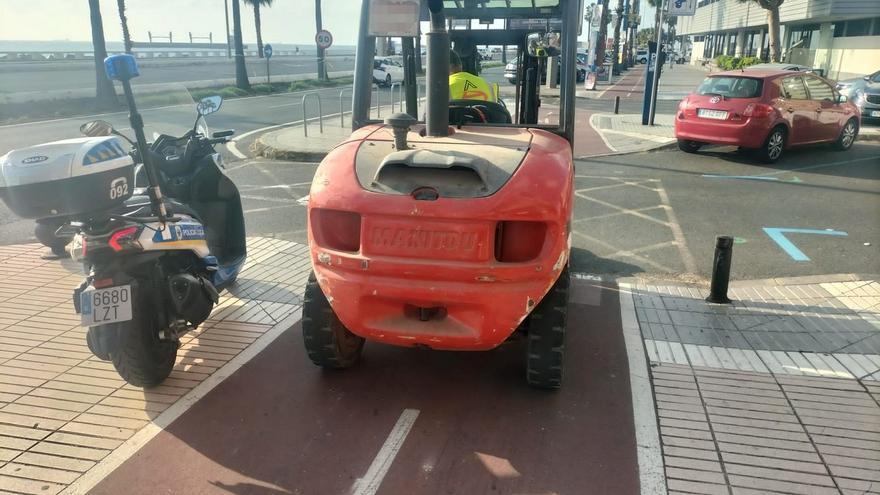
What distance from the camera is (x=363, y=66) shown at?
4480mm

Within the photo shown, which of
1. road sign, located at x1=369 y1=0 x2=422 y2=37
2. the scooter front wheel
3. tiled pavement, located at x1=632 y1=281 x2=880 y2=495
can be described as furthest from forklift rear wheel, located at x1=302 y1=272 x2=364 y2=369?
tiled pavement, located at x1=632 y1=281 x2=880 y2=495

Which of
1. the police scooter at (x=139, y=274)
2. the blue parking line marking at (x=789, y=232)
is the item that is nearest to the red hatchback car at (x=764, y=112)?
the blue parking line marking at (x=789, y=232)

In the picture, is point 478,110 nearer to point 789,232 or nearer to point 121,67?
point 121,67

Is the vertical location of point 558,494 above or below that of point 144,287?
below

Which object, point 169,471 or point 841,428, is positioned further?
point 841,428

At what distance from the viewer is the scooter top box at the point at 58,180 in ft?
10.8

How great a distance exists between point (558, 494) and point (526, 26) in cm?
357

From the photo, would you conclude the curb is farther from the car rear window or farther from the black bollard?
the black bollard

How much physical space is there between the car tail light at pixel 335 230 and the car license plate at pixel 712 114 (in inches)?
393

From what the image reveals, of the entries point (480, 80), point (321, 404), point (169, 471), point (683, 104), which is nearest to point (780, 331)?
point (480, 80)

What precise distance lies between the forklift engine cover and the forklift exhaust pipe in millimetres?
402

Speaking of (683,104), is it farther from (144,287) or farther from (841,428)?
(144,287)

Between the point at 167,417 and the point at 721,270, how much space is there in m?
4.31

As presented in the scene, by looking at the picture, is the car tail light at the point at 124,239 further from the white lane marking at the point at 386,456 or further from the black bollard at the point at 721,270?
the black bollard at the point at 721,270
